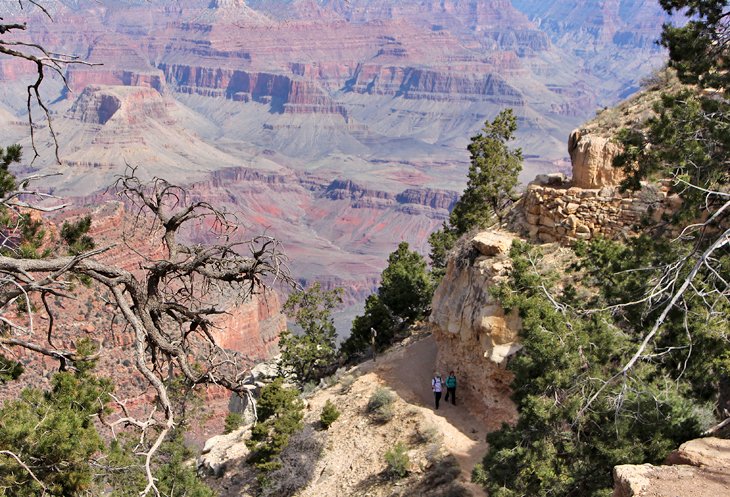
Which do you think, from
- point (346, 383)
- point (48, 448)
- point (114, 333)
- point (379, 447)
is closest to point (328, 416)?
point (379, 447)

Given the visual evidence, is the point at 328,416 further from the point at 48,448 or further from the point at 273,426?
the point at 48,448

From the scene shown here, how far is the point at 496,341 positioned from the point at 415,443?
12.8 ft

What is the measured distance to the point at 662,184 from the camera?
21.8 metres

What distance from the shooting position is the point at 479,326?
23.1m

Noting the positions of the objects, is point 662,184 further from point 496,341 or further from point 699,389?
point 699,389

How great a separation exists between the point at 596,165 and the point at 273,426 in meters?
13.3

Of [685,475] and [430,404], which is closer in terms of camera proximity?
[685,475]

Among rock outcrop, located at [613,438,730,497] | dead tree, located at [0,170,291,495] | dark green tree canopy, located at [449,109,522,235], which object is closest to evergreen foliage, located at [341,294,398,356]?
dark green tree canopy, located at [449,109,522,235]

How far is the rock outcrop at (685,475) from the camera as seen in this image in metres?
8.69

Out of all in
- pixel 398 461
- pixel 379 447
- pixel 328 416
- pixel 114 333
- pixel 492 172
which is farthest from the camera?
pixel 114 333

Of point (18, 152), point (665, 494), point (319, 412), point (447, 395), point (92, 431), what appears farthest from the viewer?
point (319, 412)

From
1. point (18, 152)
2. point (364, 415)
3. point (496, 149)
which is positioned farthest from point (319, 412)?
point (18, 152)

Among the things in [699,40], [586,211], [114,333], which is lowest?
[114,333]

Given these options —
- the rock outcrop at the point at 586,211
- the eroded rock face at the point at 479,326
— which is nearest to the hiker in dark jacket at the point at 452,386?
the eroded rock face at the point at 479,326
